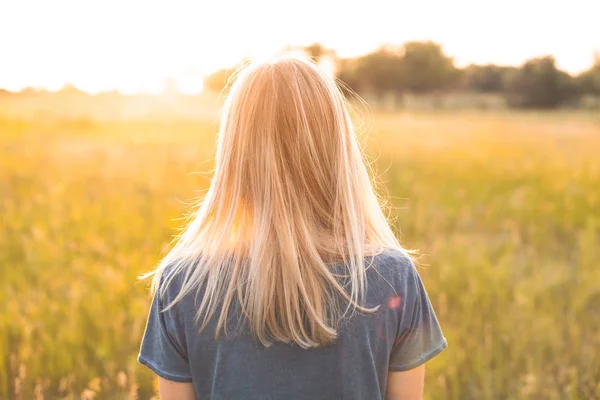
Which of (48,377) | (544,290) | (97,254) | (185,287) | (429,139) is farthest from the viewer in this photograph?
(429,139)

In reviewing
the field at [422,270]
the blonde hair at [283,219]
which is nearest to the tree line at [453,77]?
the field at [422,270]

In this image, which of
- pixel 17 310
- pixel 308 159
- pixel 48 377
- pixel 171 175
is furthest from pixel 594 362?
pixel 171 175

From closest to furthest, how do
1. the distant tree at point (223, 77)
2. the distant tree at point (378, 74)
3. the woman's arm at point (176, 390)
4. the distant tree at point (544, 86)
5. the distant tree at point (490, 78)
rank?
1. the woman's arm at point (176, 390)
2. the distant tree at point (223, 77)
3. the distant tree at point (544, 86)
4. the distant tree at point (490, 78)
5. the distant tree at point (378, 74)

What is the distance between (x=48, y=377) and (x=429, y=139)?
1457cm

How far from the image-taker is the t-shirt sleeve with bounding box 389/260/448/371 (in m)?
1.39

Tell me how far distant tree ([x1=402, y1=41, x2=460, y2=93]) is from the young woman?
72.9 meters

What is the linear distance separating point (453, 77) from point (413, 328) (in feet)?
248

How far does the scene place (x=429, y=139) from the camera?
16453 mm

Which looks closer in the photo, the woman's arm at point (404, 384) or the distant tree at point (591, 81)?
the woman's arm at point (404, 384)

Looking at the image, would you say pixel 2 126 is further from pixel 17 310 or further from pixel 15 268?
pixel 17 310

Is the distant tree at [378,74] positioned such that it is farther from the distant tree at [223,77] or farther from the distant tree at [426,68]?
the distant tree at [223,77]

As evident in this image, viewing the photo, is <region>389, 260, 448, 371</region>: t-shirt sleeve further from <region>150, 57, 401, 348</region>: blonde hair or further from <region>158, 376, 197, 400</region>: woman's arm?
<region>158, 376, 197, 400</region>: woman's arm

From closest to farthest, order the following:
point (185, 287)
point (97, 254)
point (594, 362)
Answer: point (185, 287), point (594, 362), point (97, 254)

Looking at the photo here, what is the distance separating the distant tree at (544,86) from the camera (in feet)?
169
